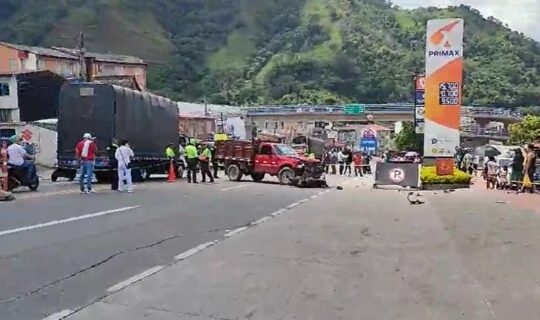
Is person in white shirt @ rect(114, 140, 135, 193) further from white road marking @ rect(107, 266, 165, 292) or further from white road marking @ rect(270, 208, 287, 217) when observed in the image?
white road marking @ rect(107, 266, 165, 292)

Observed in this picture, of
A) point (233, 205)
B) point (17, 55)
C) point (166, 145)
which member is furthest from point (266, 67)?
point (233, 205)

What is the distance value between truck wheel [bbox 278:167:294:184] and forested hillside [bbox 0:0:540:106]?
77.7 metres

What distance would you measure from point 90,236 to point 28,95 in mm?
55778

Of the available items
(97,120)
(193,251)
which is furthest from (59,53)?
(193,251)

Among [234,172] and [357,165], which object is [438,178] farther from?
[357,165]

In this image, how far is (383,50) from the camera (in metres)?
121

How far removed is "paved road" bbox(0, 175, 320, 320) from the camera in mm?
7758

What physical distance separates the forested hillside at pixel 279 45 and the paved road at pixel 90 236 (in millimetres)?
90698

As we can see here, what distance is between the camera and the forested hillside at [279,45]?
116 meters

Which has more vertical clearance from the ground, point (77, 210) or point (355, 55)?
point (355, 55)

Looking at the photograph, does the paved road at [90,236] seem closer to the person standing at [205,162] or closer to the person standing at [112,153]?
the person standing at [112,153]

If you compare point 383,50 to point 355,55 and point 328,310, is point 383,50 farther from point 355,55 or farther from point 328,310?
point 328,310

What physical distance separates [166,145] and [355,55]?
89.3m

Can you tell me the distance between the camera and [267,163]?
3250cm
